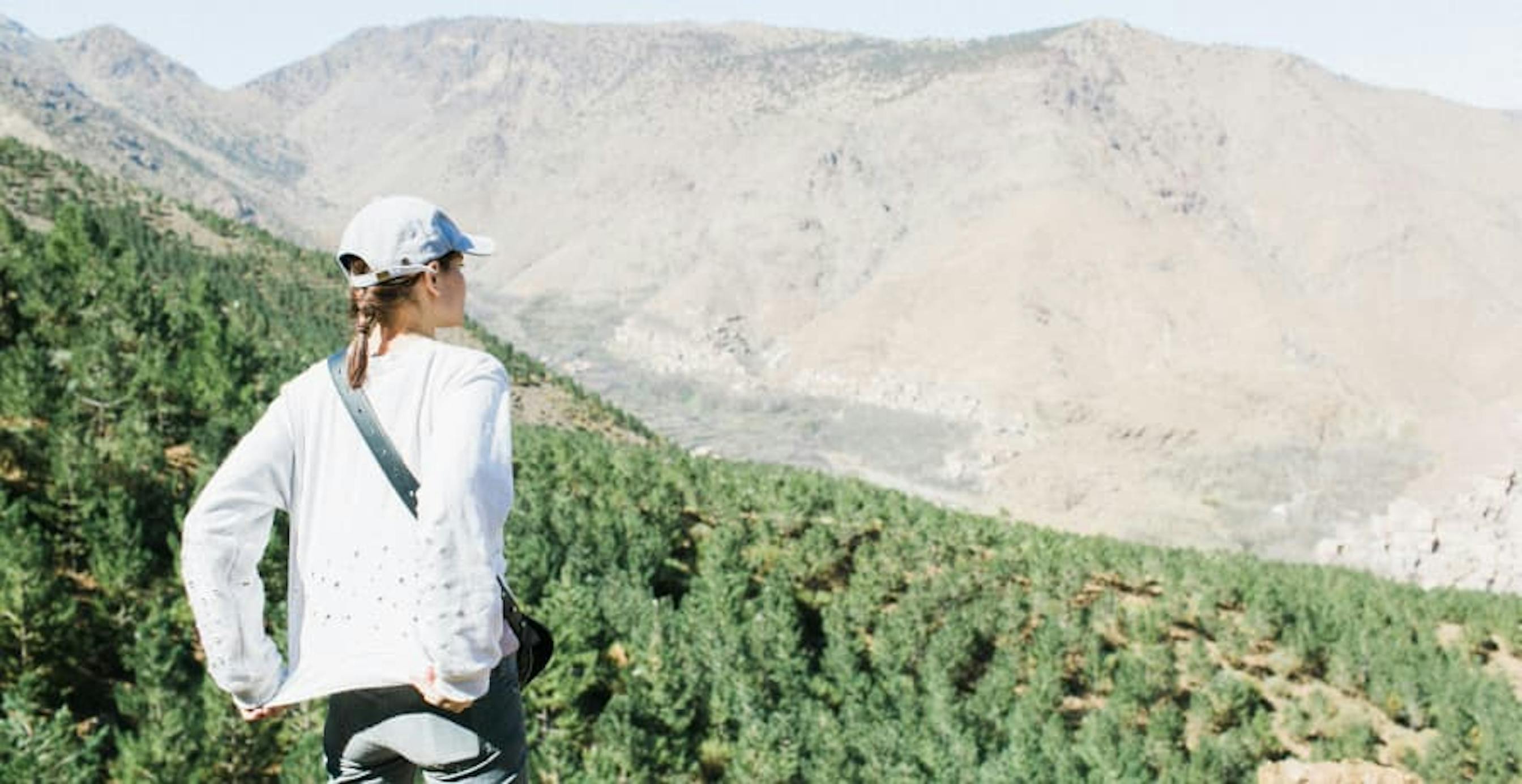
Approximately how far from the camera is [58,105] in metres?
188

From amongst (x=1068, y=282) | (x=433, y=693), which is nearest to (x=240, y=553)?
(x=433, y=693)

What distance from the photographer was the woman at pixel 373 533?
3.34m

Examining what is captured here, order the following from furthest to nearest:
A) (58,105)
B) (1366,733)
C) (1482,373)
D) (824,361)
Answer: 1. (58,105)
2. (824,361)
3. (1482,373)
4. (1366,733)

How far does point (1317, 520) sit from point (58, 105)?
216 m

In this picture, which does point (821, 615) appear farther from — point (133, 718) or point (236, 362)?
point (236, 362)

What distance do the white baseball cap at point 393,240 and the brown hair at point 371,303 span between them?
24 millimetres

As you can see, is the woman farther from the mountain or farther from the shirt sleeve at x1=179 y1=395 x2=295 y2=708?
the mountain

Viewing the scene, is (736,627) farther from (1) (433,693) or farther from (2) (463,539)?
(2) (463,539)

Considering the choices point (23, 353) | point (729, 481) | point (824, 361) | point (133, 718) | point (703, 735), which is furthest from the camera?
point (824, 361)

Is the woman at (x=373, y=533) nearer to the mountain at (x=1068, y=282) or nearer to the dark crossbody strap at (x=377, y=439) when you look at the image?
the dark crossbody strap at (x=377, y=439)

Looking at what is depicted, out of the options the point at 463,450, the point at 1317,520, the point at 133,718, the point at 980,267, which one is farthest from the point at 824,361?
the point at 463,450

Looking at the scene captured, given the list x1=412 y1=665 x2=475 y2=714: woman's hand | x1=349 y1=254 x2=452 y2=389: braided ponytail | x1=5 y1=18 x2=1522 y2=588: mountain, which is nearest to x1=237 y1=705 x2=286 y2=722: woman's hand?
x1=412 y1=665 x2=475 y2=714: woman's hand

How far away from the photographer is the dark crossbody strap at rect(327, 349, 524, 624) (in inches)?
132

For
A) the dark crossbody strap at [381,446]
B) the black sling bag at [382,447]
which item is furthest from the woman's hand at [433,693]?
the dark crossbody strap at [381,446]
